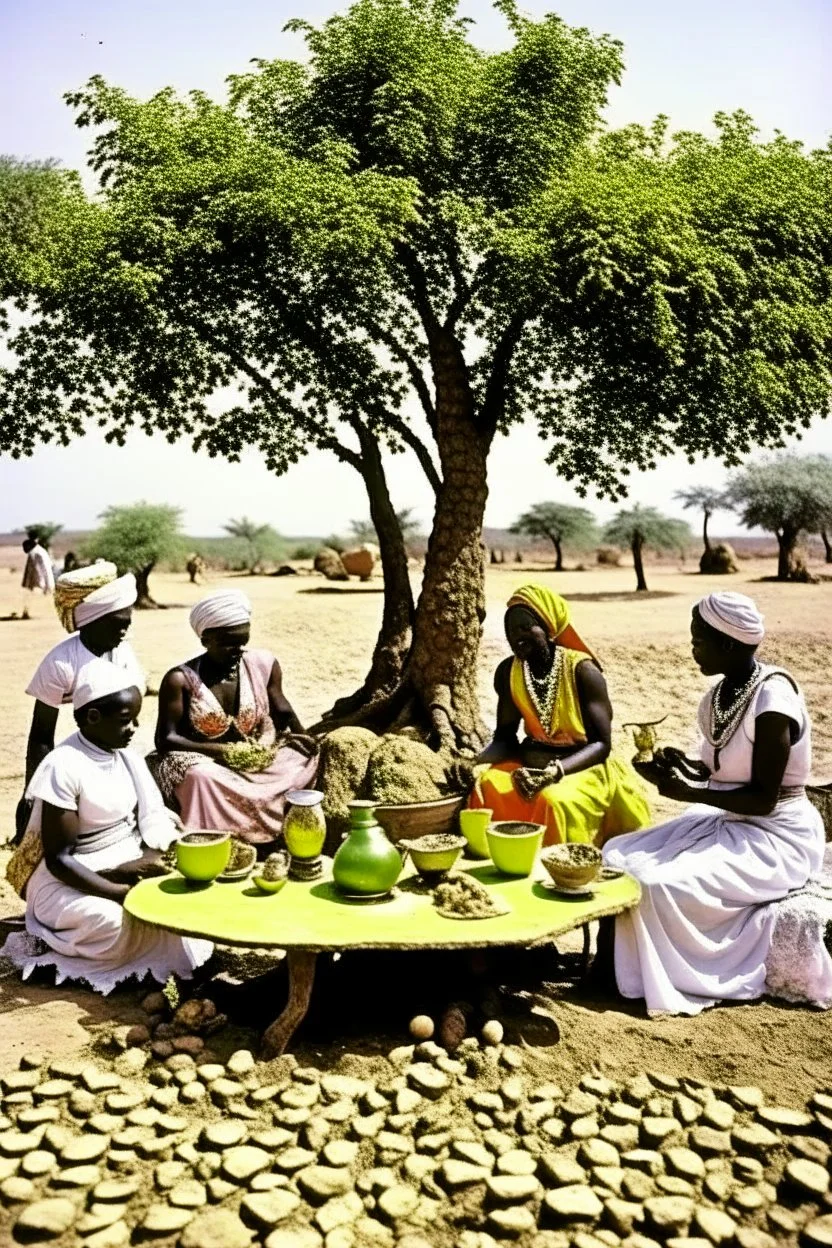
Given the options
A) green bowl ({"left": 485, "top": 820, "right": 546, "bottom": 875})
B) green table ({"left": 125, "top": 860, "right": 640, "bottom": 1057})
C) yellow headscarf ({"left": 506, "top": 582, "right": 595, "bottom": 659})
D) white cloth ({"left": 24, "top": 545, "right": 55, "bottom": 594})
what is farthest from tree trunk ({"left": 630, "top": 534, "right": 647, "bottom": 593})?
green table ({"left": 125, "top": 860, "right": 640, "bottom": 1057})

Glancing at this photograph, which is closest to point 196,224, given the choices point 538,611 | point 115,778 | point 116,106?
point 116,106

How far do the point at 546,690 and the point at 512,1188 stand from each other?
3083 mm

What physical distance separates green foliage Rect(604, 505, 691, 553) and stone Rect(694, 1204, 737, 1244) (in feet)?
115

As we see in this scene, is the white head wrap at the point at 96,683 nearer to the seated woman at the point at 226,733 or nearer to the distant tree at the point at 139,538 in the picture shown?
the seated woman at the point at 226,733

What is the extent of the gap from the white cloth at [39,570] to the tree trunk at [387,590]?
14.4 meters

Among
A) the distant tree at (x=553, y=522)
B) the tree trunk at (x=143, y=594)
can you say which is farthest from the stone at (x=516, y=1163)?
the distant tree at (x=553, y=522)

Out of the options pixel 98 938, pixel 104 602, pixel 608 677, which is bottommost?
pixel 608 677

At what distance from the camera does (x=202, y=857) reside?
4.83 meters

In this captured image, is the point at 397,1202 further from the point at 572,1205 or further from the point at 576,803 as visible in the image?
the point at 576,803

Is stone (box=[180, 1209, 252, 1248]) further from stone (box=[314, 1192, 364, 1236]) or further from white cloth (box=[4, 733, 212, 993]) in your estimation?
white cloth (box=[4, 733, 212, 993])

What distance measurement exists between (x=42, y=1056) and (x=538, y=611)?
3.47 metres

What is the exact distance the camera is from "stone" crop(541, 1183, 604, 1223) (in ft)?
11.8

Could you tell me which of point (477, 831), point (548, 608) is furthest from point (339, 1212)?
point (548, 608)

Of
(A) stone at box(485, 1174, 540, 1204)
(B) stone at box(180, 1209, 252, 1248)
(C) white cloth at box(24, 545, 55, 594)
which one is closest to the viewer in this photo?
(B) stone at box(180, 1209, 252, 1248)
